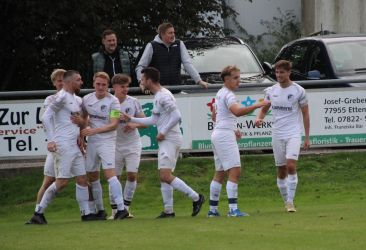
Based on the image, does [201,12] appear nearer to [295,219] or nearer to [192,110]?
[192,110]

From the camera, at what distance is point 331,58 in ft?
69.9

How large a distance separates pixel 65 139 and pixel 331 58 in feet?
25.1

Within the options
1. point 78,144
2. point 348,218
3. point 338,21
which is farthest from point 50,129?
point 338,21

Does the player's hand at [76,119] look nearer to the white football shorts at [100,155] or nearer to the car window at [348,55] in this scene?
the white football shorts at [100,155]

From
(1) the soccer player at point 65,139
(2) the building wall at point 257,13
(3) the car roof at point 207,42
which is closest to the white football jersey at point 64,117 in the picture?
(1) the soccer player at point 65,139

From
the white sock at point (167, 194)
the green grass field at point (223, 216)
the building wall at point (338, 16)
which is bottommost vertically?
the green grass field at point (223, 216)

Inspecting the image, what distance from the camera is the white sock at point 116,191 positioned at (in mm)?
15172

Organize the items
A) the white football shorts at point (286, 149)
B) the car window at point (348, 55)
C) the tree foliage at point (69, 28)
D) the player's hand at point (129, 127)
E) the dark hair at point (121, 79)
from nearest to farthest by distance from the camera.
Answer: the white football shorts at point (286, 149) < the player's hand at point (129, 127) < the dark hair at point (121, 79) < the car window at point (348, 55) < the tree foliage at point (69, 28)

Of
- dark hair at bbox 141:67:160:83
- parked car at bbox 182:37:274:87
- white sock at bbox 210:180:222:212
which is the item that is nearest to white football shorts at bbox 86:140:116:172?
dark hair at bbox 141:67:160:83

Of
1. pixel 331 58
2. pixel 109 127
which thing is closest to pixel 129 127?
pixel 109 127

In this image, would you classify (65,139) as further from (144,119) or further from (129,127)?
(144,119)

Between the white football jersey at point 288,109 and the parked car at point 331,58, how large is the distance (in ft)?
16.7

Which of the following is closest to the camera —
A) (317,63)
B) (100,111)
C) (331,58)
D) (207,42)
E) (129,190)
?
(100,111)

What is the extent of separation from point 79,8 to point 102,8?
81 centimetres
